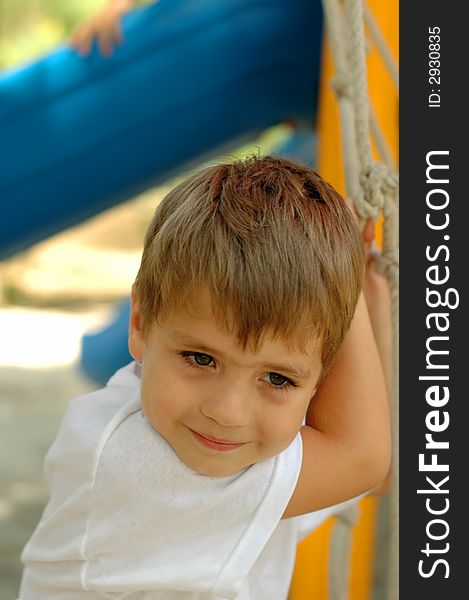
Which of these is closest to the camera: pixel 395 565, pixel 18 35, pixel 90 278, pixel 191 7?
pixel 395 565

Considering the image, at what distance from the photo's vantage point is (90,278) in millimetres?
5246

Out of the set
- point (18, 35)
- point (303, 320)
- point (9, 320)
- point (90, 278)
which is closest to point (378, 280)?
point (303, 320)

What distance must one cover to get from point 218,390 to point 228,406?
0.06 ft

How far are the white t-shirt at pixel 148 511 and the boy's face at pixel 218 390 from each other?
26 millimetres

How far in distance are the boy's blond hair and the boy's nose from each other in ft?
0.16

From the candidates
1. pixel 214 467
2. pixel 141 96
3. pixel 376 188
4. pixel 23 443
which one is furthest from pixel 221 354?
pixel 23 443

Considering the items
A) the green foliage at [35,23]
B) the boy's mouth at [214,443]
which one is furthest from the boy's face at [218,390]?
the green foliage at [35,23]

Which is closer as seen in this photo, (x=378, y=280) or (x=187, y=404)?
(x=187, y=404)

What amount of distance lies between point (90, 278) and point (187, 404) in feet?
14.2

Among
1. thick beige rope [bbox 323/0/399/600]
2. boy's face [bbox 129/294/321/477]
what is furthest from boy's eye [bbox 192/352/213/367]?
thick beige rope [bbox 323/0/399/600]

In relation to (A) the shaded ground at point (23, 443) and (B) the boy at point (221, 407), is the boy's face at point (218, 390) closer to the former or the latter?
(B) the boy at point (221, 407)

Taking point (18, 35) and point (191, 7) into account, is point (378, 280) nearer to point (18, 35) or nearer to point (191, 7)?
point (191, 7)

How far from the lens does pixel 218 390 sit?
37.4 inches

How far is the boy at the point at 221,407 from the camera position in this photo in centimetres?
94
